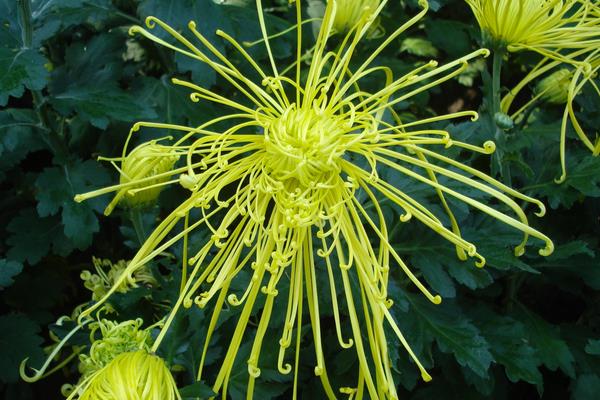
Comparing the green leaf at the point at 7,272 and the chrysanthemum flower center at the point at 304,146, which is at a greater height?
the chrysanthemum flower center at the point at 304,146

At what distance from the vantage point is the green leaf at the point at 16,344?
138 cm

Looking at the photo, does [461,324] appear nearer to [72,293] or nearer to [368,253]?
[368,253]

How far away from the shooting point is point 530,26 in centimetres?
123

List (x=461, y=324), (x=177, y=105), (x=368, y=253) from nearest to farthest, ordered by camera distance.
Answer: (x=368, y=253), (x=461, y=324), (x=177, y=105)

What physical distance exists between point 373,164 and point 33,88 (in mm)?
710

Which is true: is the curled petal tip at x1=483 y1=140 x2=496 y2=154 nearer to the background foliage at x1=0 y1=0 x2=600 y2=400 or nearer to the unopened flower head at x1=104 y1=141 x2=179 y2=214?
the background foliage at x1=0 y1=0 x2=600 y2=400

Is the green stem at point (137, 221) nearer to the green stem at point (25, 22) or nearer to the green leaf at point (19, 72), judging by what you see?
the green leaf at point (19, 72)

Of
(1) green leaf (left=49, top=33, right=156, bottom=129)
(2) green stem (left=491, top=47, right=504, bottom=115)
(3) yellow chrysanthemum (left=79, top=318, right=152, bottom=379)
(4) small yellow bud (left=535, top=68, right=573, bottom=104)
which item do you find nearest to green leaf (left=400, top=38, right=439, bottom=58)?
(4) small yellow bud (left=535, top=68, right=573, bottom=104)

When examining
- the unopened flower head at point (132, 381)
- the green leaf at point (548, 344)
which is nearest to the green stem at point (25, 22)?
the unopened flower head at point (132, 381)

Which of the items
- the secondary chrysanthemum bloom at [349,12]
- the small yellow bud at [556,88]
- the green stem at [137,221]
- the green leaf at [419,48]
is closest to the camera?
the green stem at [137,221]

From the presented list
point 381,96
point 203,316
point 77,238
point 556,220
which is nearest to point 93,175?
point 77,238

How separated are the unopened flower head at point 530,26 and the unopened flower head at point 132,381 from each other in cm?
80

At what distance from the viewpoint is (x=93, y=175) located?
148 cm

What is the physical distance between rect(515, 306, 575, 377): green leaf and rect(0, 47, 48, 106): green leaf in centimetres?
104
